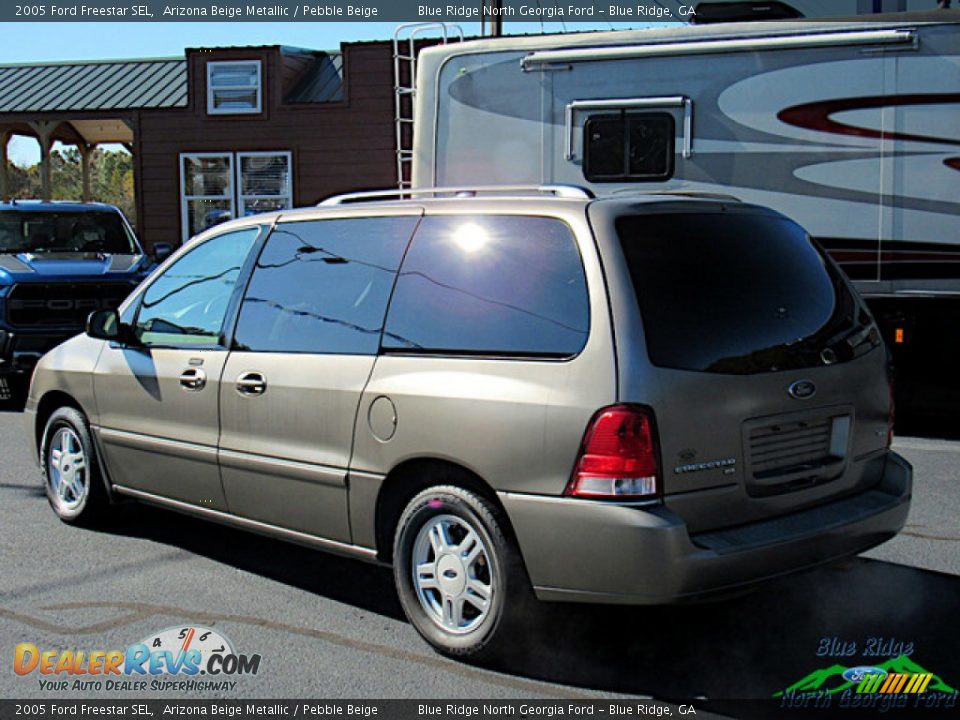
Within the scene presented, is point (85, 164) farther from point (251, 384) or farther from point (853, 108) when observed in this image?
point (251, 384)

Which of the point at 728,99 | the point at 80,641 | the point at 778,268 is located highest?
the point at 728,99

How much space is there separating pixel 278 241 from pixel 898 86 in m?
5.61

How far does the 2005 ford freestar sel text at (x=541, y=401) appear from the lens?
385 cm

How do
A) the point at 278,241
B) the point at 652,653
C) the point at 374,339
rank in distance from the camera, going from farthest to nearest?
the point at 278,241, the point at 374,339, the point at 652,653

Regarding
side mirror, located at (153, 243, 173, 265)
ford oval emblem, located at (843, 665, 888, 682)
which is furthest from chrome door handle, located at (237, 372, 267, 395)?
side mirror, located at (153, 243, 173, 265)

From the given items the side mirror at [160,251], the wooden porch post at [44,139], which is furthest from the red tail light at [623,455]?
the wooden porch post at [44,139]

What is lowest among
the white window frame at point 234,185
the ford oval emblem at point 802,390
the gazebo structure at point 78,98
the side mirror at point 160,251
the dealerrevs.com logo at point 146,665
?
the dealerrevs.com logo at point 146,665

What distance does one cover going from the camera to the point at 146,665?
14.0ft

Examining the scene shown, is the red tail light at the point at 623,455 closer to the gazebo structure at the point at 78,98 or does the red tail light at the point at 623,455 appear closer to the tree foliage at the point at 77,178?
the gazebo structure at the point at 78,98

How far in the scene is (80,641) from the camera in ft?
14.7

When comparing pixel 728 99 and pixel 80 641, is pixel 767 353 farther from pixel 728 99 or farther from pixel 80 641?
pixel 728 99

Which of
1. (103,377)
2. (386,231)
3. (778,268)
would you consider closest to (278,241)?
(386,231)

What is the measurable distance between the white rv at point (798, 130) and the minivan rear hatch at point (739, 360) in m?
4.39

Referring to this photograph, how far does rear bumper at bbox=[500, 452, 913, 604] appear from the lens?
3746mm
